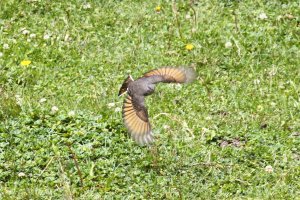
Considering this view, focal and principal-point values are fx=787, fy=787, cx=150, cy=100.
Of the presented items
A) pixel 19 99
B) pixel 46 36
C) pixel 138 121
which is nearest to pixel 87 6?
pixel 46 36

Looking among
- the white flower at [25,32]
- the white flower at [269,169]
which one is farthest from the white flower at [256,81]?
the white flower at [25,32]

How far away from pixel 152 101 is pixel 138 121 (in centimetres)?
179

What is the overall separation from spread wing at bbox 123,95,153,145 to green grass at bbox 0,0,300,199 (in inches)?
20.5

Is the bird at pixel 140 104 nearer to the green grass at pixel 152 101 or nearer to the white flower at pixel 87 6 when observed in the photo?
the green grass at pixel 152 101

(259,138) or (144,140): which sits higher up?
(144,140)

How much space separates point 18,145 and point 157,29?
9.27ft

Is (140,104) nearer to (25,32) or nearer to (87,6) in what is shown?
(25,32)

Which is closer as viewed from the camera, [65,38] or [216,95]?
[216,95]

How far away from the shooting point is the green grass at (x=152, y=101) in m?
Answer: 6.46

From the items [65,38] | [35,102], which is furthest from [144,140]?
[65,38]

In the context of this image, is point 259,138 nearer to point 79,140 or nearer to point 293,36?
point 79,140

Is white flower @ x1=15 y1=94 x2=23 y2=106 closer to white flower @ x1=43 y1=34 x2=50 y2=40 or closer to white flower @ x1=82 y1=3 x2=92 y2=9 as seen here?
white flower @ x1=43 y1=34 x2=50 y2=40

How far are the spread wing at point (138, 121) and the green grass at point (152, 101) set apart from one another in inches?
20.5

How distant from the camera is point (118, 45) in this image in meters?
8.77
